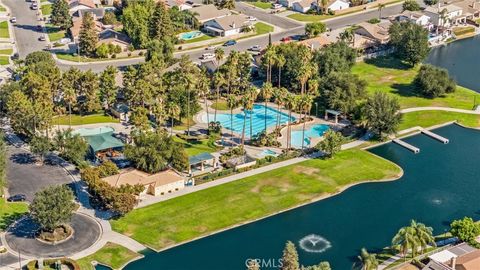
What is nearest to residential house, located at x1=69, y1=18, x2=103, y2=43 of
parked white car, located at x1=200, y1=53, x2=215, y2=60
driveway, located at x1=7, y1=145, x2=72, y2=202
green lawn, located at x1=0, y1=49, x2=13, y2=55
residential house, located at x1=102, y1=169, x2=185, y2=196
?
green lawn, located at x1=0, y1=49, x2=13, y2=55

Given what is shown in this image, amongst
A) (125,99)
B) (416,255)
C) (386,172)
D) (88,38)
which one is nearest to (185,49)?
(88,38)

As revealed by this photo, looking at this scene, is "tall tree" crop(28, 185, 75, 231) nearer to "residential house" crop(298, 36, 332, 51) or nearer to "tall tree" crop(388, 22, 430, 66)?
"residential house" crop(298, 36, 332, 51)

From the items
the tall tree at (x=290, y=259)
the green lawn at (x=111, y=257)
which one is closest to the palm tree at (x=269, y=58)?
the green lawn at (x=111, y=257)

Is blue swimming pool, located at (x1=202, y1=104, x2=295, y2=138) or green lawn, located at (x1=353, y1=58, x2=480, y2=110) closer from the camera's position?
blue swimming pool, located at (x1=202, y1=104, x2=295, y2=138)

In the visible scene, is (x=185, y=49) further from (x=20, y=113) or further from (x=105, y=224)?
(x=105, y=224)

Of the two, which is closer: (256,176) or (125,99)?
(256,176)

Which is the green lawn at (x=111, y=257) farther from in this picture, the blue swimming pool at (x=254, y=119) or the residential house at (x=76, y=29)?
the residential house at (x=76, y=29)

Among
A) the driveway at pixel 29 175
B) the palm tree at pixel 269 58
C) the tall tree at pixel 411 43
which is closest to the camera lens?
the driveway at pixel 29 175
